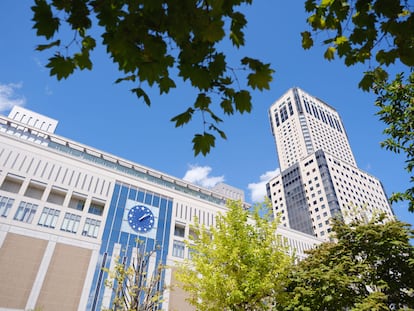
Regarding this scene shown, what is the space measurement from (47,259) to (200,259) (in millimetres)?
21909

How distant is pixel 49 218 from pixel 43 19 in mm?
30653

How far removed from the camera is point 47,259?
25.3 m

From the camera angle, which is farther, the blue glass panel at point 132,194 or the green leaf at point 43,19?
the blue glass panel at point 132,194

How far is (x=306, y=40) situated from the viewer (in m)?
4.00

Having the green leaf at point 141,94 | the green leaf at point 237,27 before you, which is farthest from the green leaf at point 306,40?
the green leaf at point 141,94

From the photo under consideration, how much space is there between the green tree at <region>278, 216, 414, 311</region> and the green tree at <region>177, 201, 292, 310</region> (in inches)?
46.4

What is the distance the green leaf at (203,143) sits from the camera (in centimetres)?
295

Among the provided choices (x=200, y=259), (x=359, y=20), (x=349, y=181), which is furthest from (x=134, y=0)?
(x=349, y=181)

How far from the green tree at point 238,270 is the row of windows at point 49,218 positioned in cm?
2172

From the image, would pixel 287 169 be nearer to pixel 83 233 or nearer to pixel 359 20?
pixel 83 233

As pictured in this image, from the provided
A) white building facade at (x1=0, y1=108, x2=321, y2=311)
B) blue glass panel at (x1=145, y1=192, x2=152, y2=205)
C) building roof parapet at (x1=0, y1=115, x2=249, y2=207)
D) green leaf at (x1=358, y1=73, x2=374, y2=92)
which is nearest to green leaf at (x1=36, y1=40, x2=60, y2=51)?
green leaf at (x1=358, y1=73, x2=374, y2=92)

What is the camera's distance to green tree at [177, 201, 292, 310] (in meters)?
9.55

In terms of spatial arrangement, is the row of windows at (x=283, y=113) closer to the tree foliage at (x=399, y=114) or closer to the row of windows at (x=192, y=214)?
the row of windows at (x=192, y=214)

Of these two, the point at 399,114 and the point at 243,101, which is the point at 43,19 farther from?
the point at 399,114
